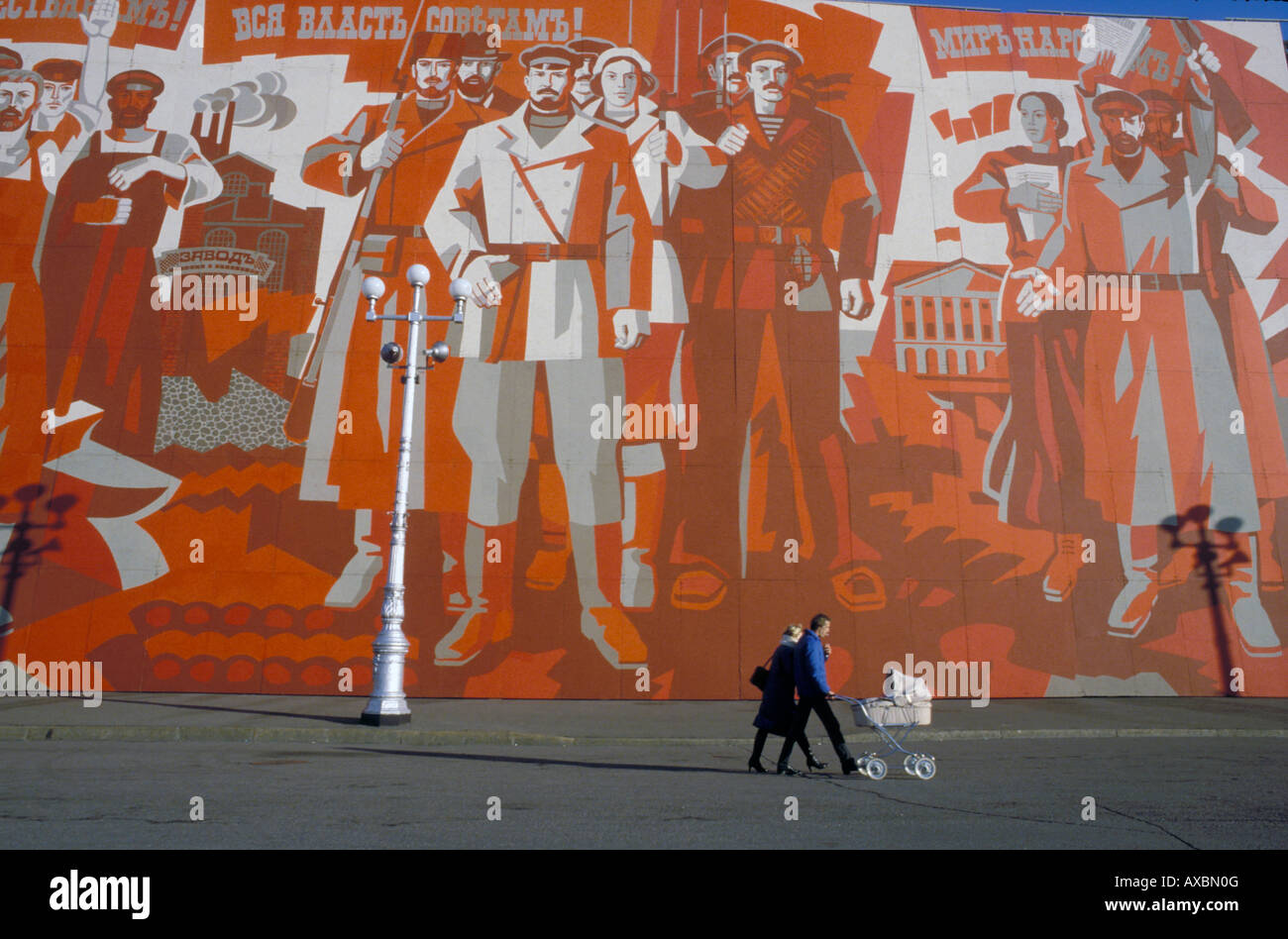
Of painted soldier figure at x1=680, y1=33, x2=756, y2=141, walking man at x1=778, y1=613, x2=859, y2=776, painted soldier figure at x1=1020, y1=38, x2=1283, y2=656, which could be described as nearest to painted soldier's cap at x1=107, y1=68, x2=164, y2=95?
painted soldier figure at x1=680, y1=33, x2=756, y2=141

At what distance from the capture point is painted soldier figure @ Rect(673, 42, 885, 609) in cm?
1995

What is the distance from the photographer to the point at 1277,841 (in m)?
6.08

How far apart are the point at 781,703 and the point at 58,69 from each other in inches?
925

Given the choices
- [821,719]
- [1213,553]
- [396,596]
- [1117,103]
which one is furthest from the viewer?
[1117,103]

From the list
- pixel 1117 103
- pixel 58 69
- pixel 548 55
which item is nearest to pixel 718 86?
pixel 548 55

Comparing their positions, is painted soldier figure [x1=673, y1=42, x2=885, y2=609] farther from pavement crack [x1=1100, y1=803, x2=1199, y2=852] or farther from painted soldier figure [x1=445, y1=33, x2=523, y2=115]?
pavement crack [x1=1100, y1=803, x2=1199, y2=852]

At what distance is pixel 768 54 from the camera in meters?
22.7

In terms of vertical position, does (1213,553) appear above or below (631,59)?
below

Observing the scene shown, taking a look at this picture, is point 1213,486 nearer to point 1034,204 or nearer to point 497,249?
point 1034,204

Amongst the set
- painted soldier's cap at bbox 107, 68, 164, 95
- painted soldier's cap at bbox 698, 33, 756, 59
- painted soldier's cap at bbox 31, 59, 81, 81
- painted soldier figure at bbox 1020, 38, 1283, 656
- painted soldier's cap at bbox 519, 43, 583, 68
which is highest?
painted soldier's cap at bbox 698, 33, 756, 59

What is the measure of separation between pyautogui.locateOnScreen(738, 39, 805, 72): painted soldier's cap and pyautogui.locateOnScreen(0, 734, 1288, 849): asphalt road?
57.7 feet

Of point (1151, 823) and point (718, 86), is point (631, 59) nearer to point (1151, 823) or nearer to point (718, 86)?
point (718, 86)
